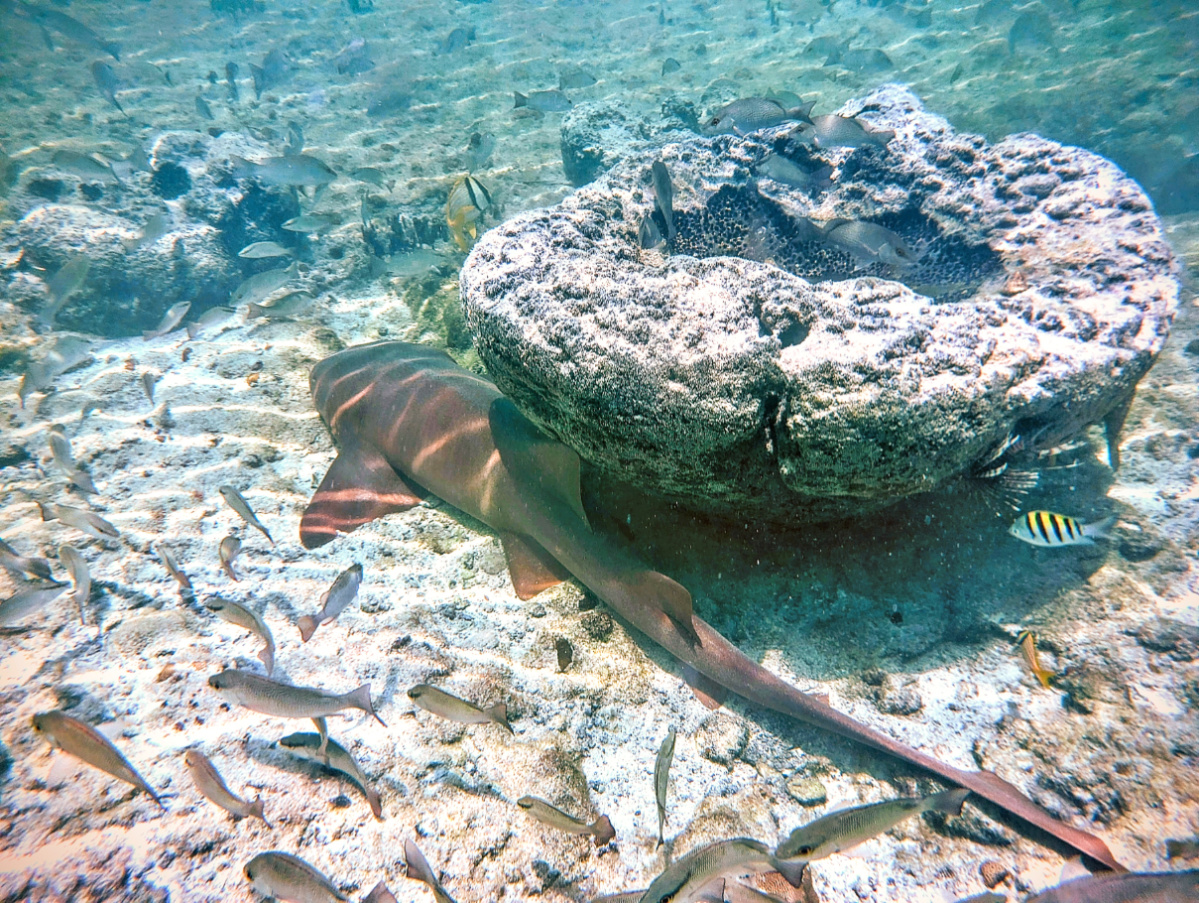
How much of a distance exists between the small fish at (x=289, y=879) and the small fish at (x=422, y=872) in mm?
254

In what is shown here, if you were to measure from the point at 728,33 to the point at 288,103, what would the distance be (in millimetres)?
13757

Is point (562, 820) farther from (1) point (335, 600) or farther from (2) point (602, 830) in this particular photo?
(1) point (335, 600)

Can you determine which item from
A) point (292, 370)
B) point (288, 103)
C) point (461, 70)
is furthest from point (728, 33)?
point (292, 370)

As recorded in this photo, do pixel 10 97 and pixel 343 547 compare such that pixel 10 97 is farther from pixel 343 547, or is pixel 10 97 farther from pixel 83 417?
pixel 343 547

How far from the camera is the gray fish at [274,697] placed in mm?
2193

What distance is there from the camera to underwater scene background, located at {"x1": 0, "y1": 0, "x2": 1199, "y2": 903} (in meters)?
2.21

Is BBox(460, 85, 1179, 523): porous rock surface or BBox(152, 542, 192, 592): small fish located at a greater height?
BBox(460, 85, 1179, 523): porous rock surface

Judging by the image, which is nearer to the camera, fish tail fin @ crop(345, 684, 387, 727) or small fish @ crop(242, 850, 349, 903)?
small fish @ crop(242, 850, 349, 903)

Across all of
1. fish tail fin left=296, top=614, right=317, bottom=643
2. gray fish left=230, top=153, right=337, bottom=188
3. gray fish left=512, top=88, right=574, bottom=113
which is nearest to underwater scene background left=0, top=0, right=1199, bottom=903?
fish tail fin left=296, top=614, right=317, bottom=643

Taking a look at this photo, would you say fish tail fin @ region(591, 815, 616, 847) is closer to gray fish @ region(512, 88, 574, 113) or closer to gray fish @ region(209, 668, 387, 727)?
gray fish @ region(209, 668, 387, 727)

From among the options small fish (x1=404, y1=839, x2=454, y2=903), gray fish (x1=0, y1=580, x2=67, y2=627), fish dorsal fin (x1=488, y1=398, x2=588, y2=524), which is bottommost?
small fish (x1=404, y1=839, x2=454, y2=903)

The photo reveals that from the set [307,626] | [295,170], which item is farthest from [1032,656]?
[295,170]

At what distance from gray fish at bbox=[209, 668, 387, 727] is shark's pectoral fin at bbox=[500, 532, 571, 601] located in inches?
53.8

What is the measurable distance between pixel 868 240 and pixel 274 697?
175 inches
